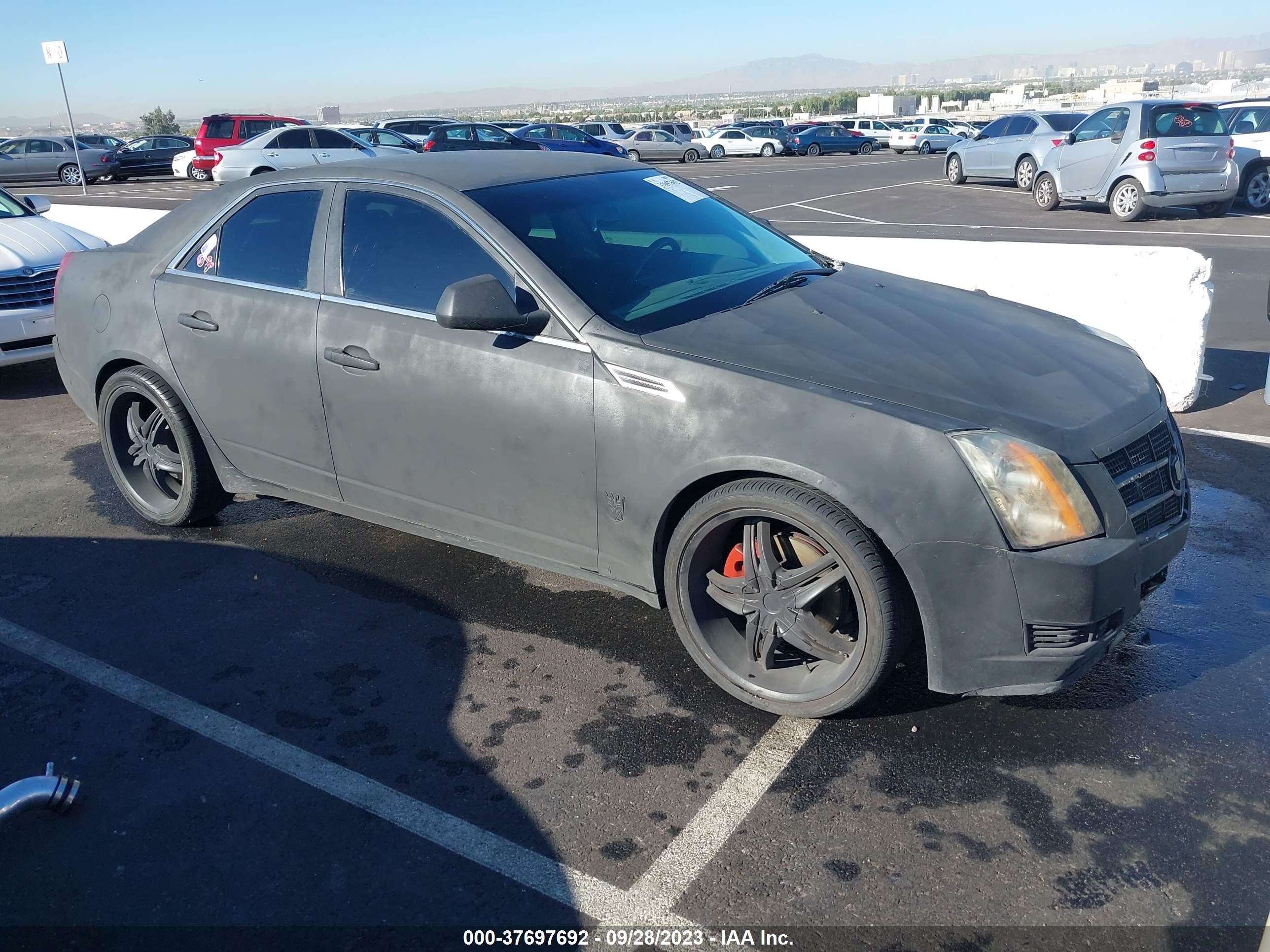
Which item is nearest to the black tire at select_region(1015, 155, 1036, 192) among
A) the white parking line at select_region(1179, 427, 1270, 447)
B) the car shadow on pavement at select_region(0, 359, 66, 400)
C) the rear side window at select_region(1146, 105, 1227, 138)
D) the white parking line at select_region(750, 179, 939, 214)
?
the white parking line at select_region(750, 179, 939, 214)

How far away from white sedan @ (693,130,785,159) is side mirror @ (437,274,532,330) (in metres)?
40.6

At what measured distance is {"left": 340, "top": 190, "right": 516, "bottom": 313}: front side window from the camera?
12.5ft

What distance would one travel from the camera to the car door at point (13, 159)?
106 feet

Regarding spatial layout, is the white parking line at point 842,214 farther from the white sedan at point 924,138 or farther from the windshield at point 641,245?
the white sedan at point 924,138

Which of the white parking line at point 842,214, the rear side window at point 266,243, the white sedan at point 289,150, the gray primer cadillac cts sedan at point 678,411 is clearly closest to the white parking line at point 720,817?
the gray primer cadillac cts sedan at point 678,411

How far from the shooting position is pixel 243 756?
328 cm

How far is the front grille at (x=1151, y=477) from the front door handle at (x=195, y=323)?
3515 mm

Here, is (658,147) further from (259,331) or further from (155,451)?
(259,331)

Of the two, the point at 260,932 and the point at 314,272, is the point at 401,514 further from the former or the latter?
the point at 260,932

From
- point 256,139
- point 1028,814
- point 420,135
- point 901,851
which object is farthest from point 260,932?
point 420,135

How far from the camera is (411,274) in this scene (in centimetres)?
391

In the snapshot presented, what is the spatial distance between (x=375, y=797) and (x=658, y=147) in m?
38.7

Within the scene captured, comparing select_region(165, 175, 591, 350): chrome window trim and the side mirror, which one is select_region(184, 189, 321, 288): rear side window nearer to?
select_region(165, 175, 591, 350): chrome window trim

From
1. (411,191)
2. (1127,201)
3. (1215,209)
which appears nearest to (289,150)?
(1127,201)
